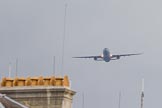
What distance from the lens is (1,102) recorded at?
3073cm

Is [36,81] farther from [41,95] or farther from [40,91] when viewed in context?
[41,95]

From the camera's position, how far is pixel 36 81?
33.9m

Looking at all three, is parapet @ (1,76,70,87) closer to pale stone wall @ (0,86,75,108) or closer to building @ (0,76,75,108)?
building @ (0,76,75,108)

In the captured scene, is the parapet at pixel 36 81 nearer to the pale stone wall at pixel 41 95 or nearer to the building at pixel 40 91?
the building at pixel 40 91

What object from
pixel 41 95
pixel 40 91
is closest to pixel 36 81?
pixel 40 91

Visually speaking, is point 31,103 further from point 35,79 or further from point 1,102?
point 1,102

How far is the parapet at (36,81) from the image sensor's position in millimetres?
33750

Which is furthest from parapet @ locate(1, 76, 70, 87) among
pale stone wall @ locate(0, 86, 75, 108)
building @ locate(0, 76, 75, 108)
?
pale stone wall @ locate(0, 86, 75, 108)

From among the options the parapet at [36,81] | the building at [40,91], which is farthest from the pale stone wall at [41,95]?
the parapet at [36,81]

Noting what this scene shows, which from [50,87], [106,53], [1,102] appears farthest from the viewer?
[106,53]

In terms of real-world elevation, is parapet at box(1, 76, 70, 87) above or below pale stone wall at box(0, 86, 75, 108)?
above

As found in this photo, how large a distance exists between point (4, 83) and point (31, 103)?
1.53m

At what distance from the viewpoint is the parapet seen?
111ft

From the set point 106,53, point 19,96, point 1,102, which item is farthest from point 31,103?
point 106,53
